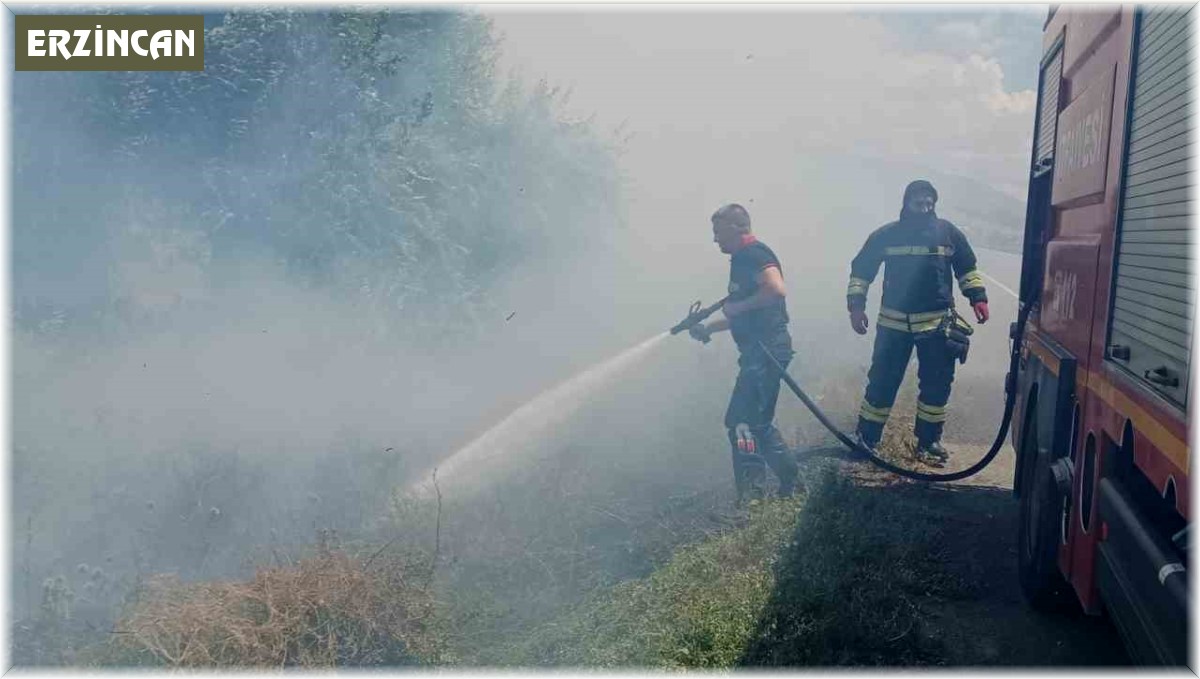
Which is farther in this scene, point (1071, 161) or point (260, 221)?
point (260, 221)

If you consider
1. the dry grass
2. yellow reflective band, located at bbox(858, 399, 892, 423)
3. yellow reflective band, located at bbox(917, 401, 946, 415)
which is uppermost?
yellow reflective band, located at bbox(917, 401, 946, 415)

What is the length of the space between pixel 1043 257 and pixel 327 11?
543 cm

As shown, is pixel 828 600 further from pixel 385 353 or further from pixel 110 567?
pixel 385 353

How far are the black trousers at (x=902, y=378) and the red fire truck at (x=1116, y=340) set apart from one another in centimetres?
132

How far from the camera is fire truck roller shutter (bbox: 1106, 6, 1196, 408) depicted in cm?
262

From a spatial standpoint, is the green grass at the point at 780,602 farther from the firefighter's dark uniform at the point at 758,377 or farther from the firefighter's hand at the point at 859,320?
the firefighter's hand at the point at 859,320

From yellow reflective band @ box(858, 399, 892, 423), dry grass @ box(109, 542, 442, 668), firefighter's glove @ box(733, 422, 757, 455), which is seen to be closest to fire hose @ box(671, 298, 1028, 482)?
yellow reflective band @ box(858, 399, 892, 423)

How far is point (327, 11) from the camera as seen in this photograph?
7.94 metres

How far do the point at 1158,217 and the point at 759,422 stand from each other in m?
3.26

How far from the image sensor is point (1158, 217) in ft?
9.62

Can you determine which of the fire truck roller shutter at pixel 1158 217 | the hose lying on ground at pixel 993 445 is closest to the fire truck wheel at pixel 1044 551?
the fire truck roller shutter at pixel 1158 217

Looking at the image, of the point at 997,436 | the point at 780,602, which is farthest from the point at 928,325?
the point at 780,602

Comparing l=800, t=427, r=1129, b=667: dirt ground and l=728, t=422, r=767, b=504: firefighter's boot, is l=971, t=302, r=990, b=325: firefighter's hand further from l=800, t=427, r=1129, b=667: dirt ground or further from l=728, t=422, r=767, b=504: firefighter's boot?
l=728, t=422, r=767, b=504: firefighter's boot

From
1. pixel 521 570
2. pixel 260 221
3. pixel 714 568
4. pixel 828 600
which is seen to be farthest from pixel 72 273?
pixel 828 600
